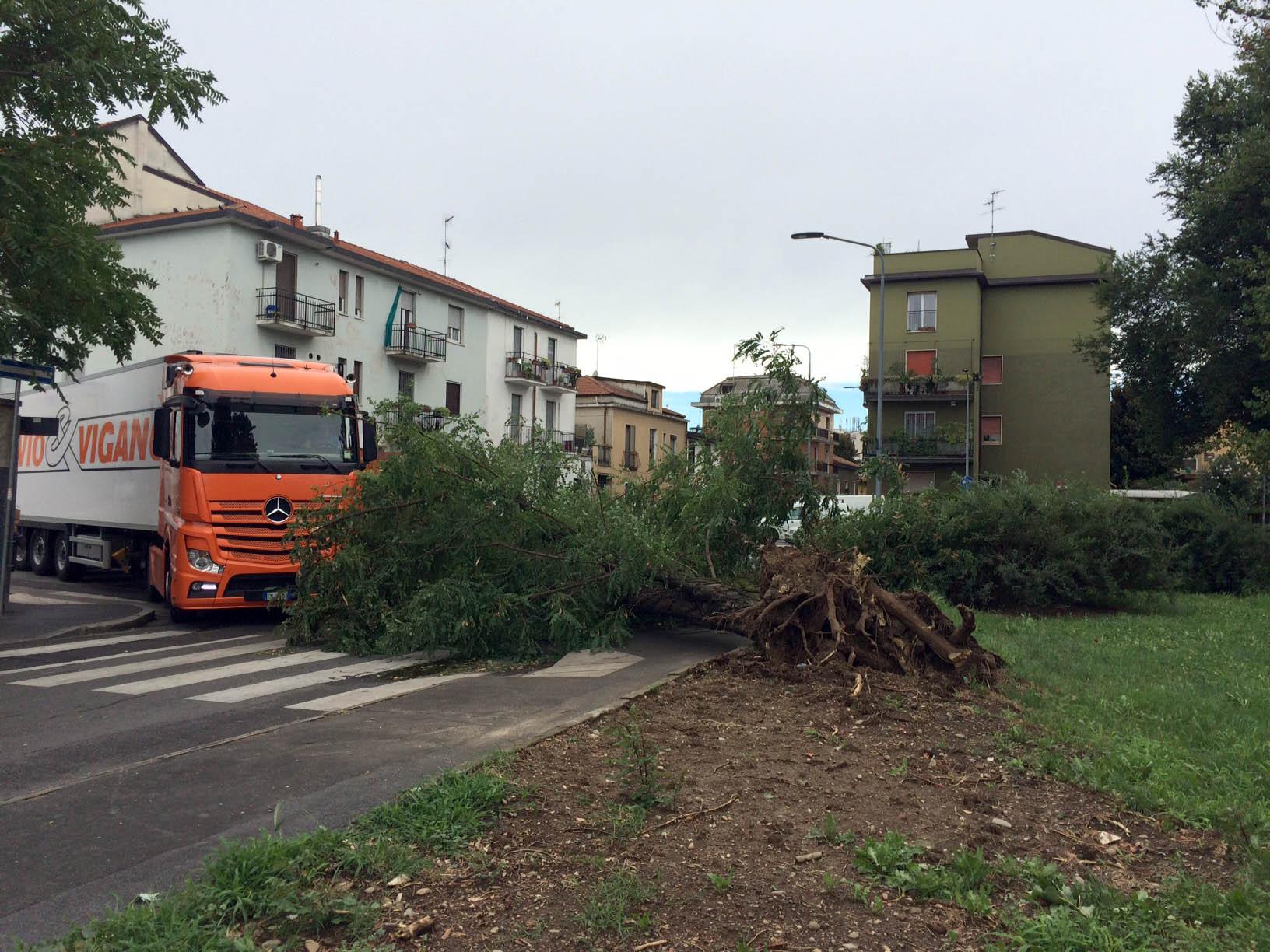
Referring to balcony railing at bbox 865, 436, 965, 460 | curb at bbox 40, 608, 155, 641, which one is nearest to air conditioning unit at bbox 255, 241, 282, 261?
curb at bbox 40, 608, 155, 641

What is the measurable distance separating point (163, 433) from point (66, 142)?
13.3ft

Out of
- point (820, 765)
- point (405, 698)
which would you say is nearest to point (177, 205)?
point (405, 698)

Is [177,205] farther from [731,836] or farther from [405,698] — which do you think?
[731,836]

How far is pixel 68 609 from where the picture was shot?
15.9m

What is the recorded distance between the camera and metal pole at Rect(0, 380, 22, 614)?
46.4ft

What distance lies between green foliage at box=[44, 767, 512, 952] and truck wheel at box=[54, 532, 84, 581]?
57.8ft

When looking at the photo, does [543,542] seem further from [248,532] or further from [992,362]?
[992,362]

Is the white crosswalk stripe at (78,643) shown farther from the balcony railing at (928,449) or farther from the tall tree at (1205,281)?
the balcony railing at (928,449)

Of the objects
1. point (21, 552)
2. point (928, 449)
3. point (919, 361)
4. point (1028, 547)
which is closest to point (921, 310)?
point (919, 361)

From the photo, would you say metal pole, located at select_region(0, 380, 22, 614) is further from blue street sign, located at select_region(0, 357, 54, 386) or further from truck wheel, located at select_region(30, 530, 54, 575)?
truck wheel, located at select_region(30, 530, 54, 575)

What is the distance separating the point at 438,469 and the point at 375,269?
3148 cm

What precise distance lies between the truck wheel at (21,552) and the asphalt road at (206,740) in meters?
11.4

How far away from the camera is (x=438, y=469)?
11719 millimetres

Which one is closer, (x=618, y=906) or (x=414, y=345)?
(x=618, y=906)
